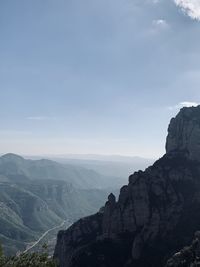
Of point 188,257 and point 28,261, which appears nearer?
point 28,261

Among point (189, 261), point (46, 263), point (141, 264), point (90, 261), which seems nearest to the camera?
point (46, 263)

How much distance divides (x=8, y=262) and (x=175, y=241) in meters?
87.0

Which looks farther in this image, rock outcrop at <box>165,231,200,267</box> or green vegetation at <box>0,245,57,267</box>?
rock outcrop at <box>165,231,200,267</box>

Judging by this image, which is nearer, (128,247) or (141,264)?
(141,264)

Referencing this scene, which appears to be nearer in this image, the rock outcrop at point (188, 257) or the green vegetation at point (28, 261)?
the green vegetation at point (28, 261)

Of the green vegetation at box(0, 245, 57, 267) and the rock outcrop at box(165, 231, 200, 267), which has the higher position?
the green vegetation at box(0, 245, 57, 267)

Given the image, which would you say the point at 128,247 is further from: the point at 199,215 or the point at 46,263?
the point at 46,263

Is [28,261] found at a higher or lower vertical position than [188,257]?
higher

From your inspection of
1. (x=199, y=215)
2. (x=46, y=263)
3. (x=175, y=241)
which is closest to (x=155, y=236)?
(x=175, y=241)

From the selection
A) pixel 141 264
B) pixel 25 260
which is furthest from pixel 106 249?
pixel 25 260

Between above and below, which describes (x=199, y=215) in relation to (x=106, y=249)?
above

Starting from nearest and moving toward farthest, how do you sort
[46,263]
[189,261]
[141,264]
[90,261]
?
1. [46,263]
2. [189,261]
3. [141,264]
4. [90,261]

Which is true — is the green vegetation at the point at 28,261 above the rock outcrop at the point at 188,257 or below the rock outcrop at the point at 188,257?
above

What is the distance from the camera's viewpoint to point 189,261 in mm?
149875
